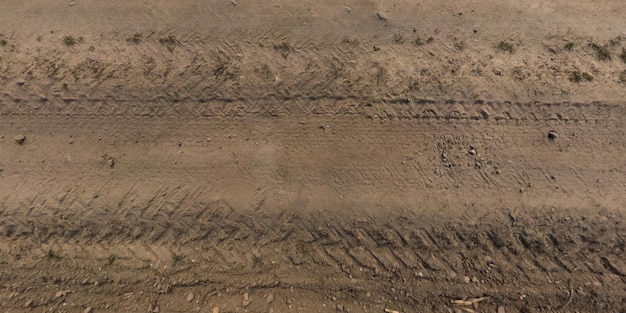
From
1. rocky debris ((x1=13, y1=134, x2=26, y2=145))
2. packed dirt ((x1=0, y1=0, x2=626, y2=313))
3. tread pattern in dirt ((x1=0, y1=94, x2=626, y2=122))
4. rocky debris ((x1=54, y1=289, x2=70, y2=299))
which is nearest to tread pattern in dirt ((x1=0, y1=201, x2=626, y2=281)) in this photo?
packed dirt ((x1=0, y1=0, x2=626, y2=313))

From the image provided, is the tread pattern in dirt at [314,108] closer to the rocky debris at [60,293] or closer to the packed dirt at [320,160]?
the packed dirt at [320,160]

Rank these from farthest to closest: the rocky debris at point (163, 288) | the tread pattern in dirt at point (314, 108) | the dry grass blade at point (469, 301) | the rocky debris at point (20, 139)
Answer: the rocky debris at point (20, 139) < the tread pattern in dirt at point (314, 108) < the rocky debris at point (163, 288) < the dry grass blade at point (469, 301)

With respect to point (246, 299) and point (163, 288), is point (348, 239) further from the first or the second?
point (163, 288)

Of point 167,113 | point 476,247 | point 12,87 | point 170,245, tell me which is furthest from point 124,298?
point 476,247

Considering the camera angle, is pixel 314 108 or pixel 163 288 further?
pixel 314 108

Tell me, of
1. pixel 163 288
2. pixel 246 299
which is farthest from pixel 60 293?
pixel 246 299

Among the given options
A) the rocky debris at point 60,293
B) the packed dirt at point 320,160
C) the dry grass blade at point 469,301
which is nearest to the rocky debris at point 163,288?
the packed dirt at point 320,160

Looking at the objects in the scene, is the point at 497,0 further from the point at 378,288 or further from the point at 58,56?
the point at 58,56

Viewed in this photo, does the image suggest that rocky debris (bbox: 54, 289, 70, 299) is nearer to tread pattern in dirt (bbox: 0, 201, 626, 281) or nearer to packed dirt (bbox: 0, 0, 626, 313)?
packed dirt (bbox: 0, 0, 626, 313)
